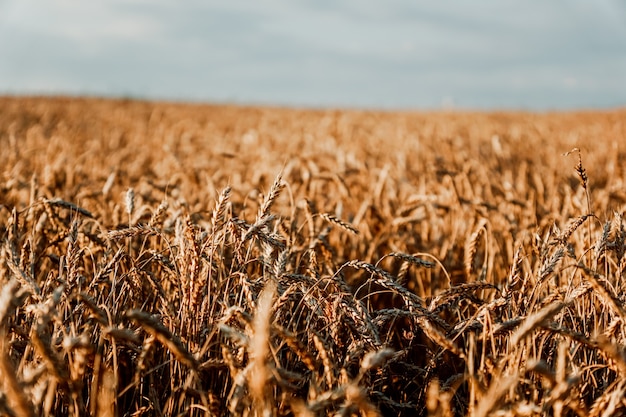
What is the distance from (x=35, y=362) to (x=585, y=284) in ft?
4.40

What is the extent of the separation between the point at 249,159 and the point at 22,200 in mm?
2597

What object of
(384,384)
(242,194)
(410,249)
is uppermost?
(242,194)

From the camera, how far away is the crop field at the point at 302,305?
1188 mm

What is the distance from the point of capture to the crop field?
119 cm

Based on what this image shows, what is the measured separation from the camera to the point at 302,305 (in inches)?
74.8

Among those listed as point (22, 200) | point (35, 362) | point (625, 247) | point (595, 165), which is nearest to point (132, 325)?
point (35, 362)

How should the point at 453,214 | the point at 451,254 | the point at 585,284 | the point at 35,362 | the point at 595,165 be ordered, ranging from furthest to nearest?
1. the point at 595,165
2. the point at 453,214
3. the point at 451,254
4. the point at 585,284
5. the point at 35,362

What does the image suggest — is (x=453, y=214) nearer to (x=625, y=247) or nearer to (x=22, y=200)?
(x=625, y=247)

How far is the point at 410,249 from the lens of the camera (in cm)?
287

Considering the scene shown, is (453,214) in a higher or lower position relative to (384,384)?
higher

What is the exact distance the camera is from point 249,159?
5477 mm

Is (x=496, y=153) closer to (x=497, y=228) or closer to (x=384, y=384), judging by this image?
(x=497, y=228)

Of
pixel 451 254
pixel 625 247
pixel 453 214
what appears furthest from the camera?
pixel 453 214

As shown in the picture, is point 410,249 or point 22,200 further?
point 22,200
